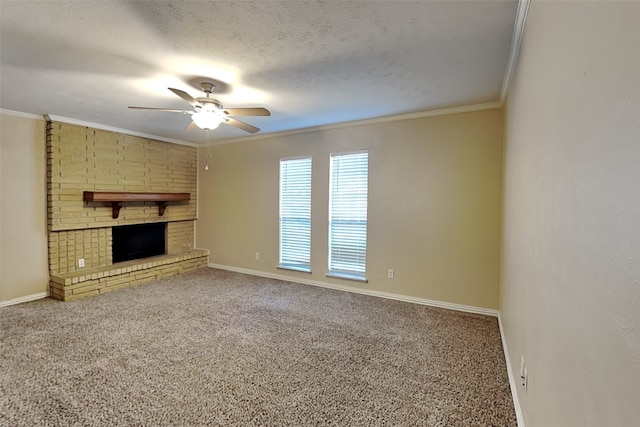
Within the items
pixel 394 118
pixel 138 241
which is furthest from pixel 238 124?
pixel 138 241

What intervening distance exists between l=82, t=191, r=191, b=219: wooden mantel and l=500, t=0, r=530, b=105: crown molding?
511 centimetres

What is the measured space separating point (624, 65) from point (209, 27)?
210 cm

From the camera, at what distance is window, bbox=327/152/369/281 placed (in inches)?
A: 171

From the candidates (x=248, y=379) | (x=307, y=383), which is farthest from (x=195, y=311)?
(x=307, y=383)

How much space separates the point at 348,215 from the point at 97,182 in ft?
12.4

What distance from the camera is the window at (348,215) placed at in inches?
171

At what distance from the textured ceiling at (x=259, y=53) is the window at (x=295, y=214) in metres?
1.41

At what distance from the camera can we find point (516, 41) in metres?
2.07

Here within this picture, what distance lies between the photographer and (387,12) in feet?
5.90

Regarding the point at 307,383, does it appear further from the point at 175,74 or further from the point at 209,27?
the point at 175,74

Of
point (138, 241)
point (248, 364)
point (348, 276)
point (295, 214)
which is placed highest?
point (295, 214)

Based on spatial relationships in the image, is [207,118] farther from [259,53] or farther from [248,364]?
[248,364]

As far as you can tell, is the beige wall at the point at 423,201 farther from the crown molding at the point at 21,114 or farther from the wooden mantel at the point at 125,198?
the crown molding at the point at 21,114

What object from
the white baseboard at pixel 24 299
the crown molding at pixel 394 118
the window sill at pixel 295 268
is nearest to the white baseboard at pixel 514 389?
the crown molding at pixel 394 118
